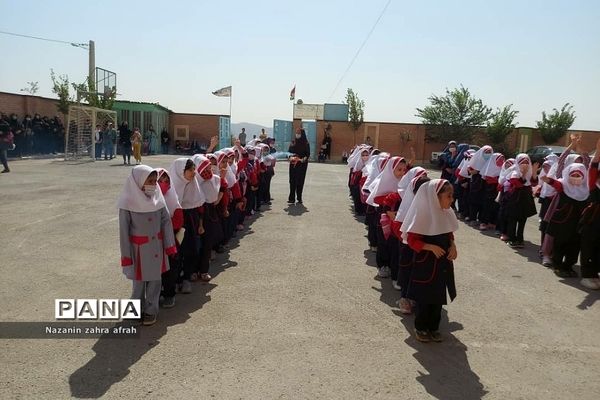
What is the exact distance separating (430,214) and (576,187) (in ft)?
12.2

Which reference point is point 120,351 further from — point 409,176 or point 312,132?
point 312,132

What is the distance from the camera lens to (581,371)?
4.18 m

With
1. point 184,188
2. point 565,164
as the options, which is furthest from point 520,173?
point 184,188

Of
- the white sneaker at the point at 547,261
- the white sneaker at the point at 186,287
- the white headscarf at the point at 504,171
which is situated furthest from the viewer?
the white headscarf at the point at 504,171

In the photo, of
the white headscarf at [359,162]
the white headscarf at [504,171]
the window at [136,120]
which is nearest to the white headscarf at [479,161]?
the white headscarf at [504,171]

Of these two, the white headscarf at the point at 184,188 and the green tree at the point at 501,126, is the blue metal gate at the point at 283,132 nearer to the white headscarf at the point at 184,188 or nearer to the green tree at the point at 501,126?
the green tree at the point at 501,126

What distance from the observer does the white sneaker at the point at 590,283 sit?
21.3 ft

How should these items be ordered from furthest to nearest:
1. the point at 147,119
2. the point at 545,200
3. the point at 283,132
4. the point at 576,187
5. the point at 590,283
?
the point at 283,132 → the point at 147,119 → the point at 545,200 → the point at 576,187 → the point at 590,283

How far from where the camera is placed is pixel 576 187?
23.0 ft

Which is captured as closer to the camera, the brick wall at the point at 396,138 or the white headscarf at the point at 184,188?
the white headscarf at the point at 184,188

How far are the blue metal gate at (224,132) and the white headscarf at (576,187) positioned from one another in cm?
2863

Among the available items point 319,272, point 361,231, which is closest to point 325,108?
point 361,231

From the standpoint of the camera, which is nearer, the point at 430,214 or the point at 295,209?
the point at 430,214

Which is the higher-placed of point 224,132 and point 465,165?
point 224,132
